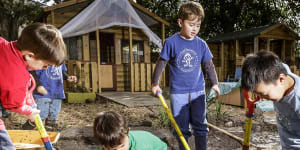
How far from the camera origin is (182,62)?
6.84 feet

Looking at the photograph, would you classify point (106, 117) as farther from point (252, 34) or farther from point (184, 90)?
point (252, 34)

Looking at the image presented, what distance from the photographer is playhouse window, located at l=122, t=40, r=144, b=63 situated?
26.8ft

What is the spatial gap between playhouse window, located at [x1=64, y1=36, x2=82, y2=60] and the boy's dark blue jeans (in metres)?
5.89

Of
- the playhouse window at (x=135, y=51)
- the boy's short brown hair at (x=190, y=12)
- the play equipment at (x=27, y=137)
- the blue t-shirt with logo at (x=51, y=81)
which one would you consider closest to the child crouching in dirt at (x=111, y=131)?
the play equipment at (x=27, y=137)

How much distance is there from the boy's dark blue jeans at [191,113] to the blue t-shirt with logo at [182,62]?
0.22 feet

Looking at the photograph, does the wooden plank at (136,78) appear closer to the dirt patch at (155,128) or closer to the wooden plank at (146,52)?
the wooden plank at (146,52)

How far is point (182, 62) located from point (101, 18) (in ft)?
13.4

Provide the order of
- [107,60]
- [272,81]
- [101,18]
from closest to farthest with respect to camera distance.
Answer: [272,81] < [101,18] < [107,60]

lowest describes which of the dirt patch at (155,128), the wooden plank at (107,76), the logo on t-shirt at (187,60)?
the dirt patch at (155,128)

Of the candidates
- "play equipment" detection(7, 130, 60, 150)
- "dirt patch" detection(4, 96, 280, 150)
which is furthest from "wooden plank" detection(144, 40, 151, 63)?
"play equipment" detection(7, 130, 60, 150)

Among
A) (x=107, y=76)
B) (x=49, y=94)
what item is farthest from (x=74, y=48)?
(x=49, y=94)

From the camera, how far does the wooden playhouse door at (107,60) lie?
770 centimetres

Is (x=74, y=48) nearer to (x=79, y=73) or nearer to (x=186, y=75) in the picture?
(x=79, y=73)

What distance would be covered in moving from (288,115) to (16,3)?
10192 mm
